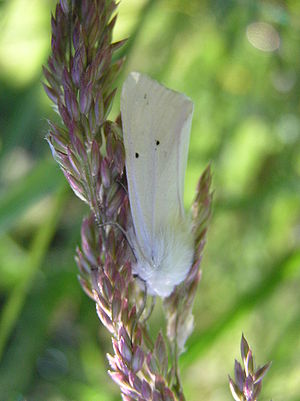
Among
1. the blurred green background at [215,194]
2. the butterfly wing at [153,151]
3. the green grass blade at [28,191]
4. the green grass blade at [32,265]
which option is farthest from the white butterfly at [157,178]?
the blurred green background at [215,194]

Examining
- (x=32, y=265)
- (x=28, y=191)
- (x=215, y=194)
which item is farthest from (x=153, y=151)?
(x=215, y=194)

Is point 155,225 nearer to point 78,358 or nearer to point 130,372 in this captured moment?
point 130,372

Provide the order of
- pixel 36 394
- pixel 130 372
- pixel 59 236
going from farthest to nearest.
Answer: pixel 59 236 < pixel 36 394 < pixel 130 372

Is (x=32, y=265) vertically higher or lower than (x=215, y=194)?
lower

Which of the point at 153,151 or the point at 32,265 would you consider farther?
the point at 32,265

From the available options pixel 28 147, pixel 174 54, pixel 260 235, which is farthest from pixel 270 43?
pixel 28 147

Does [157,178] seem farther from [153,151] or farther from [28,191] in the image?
[28,191]

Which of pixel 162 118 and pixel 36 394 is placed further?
pixel 36 394

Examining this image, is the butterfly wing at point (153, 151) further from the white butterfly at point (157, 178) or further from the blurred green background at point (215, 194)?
the blurred green background at point (215, 194)
